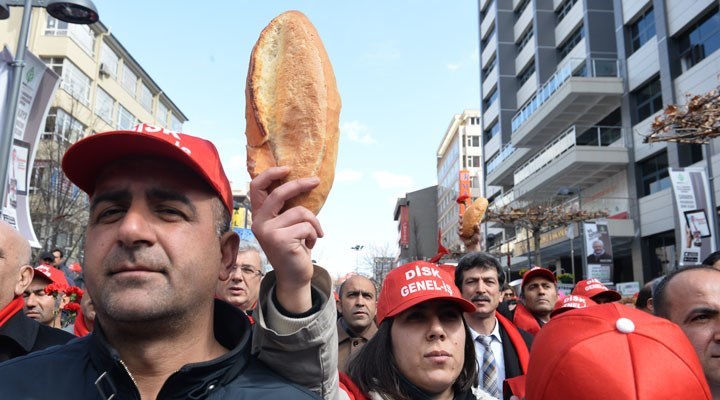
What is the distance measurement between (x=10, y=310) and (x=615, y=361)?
3017mm

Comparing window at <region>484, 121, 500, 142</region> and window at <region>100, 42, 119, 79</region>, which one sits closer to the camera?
window at <region>100, 42, 119, 79</region>

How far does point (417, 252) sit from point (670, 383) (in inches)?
2580

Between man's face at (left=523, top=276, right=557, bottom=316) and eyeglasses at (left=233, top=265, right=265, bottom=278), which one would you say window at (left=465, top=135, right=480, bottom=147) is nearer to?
man's face at (left=523, top=276, right=557, bottom=316)

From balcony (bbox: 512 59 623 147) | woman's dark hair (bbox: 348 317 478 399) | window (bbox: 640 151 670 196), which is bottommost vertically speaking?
woman's dark hair (bbox: 348 317 478 399)

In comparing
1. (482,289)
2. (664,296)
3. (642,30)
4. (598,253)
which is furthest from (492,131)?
(664,296)

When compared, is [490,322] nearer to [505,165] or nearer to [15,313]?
[15,313]

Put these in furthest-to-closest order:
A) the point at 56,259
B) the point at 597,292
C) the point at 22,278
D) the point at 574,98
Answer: the point at 574,98 < the point at 56,259 < the point at 597,292 < the point at 22,278

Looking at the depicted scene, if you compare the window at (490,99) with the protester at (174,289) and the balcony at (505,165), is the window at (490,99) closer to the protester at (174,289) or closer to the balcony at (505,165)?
the balcony at (505,165)

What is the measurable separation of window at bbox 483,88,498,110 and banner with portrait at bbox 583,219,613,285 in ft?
88.8

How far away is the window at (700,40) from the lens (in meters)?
20.3

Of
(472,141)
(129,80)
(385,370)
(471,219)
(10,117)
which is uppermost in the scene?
(472,141)

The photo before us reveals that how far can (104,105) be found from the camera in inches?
1540

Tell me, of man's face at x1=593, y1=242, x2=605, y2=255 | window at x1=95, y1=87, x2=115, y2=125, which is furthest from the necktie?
window at x1=95, y1=87, x2=115, y2=125

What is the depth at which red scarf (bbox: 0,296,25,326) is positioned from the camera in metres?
3.00
